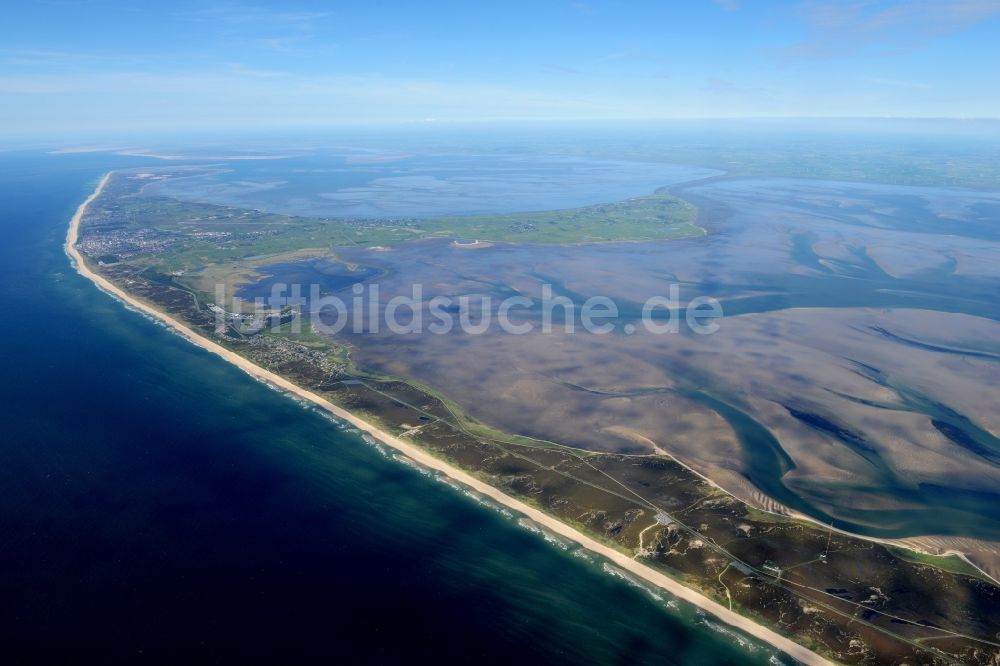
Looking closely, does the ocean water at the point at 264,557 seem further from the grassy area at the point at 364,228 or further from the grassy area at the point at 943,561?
the grassy area at the point at 364,228

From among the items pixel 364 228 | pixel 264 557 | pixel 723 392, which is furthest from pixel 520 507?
pixel 364 228

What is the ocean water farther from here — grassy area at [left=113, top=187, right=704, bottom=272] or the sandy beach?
grassy area at [left=113, top=187, right=704, bottom=272]

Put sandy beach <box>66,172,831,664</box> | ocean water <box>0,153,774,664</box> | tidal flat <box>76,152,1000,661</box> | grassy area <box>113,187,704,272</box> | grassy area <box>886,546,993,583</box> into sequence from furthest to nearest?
grassy area <box>113,187,704,272</box> < tidal flat <box>76,152,1000,661</box> < grassy area <box>886,546,993,583</box> < sandy beach <box>66,172,831,664</box> < ocean water <box>0,153,774,664</box>

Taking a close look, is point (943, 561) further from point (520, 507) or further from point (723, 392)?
point (520, 507)

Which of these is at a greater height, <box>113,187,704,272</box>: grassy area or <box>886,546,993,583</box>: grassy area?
<box>113,187,704,272</box>: grassy area

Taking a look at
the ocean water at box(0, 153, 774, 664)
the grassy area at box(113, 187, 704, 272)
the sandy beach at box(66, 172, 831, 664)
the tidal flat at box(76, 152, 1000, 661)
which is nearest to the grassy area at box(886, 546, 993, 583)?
the tidal flat at box(76, 152, 1000, 661)

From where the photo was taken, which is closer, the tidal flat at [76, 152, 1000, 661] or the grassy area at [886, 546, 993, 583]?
the grassy area at [886, 546, 993, 583]

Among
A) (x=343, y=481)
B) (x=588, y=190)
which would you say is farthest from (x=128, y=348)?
(x=588, y=190)

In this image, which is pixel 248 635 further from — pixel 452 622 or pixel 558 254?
pixel 558 254
